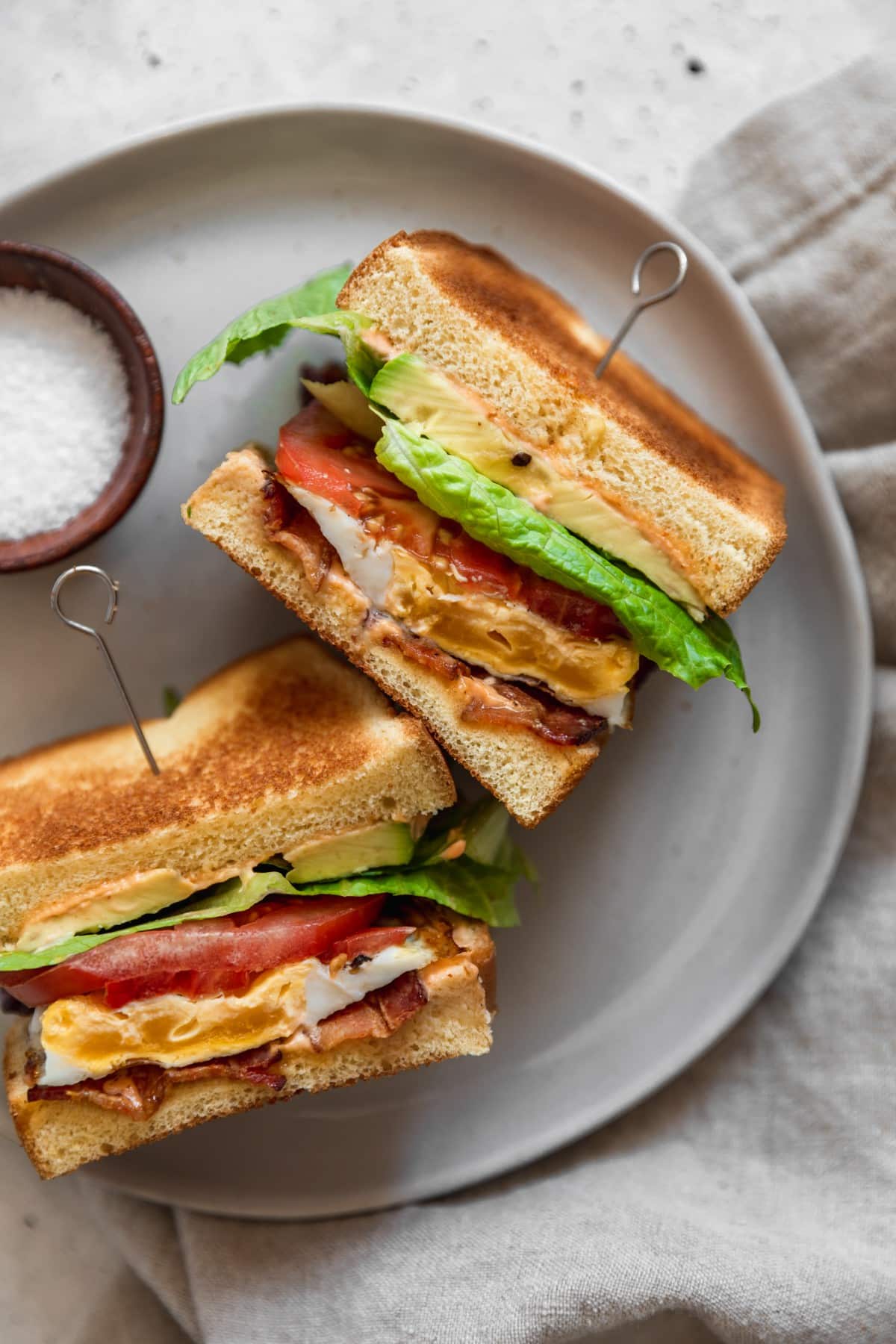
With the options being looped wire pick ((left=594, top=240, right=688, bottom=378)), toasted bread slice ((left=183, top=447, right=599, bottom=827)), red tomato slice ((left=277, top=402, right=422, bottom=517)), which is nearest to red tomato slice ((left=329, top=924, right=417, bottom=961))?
toasted bread slice ((left=183, top=447, right=599, bottom=827))

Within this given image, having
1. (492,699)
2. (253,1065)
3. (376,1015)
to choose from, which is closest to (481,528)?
(492,699)

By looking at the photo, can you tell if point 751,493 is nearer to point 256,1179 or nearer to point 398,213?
point 398,213

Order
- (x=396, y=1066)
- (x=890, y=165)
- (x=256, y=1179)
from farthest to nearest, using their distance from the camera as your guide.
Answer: (x=256, y=1179)
(x=890, y=165)
(x=396, y=1066)

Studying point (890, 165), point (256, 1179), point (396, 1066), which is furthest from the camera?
point (256, 1179)

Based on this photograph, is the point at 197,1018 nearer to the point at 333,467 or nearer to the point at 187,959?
the point at 187,959

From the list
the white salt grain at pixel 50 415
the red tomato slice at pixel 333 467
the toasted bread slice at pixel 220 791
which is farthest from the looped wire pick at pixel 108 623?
the red tomato slice at pixel 333 467

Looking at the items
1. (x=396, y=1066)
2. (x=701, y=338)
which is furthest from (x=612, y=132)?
(x=396, y=1066)

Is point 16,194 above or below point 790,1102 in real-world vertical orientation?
above
